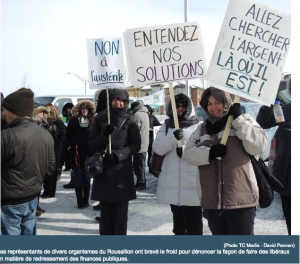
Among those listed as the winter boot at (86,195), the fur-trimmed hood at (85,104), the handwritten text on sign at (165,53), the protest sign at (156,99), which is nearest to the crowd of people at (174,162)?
the handwritten text on sign at (165,53)

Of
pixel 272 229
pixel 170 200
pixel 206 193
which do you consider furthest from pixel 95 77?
pixel 272 229

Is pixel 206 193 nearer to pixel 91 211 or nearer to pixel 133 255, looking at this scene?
pixel 133 255

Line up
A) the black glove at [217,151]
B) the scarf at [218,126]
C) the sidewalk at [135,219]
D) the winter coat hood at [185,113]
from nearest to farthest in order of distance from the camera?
the black glove at [217,151] < the scarf at [218,126] < the winter coat hood at [185,113] < the sidewalk at [135,219]

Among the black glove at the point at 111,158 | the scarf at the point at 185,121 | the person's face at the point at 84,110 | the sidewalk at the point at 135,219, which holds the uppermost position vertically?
the person's face at the point at 84,110

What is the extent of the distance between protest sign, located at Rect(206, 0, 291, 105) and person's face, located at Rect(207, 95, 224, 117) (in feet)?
0.48

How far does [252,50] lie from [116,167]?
1.85 metres

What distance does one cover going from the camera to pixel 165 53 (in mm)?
3953

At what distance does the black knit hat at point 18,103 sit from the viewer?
3.21m

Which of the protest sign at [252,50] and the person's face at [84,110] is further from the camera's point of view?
the person's face at [84,110]

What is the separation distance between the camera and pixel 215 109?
10.4 ft

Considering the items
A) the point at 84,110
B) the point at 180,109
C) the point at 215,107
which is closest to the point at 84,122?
the point at 84,110

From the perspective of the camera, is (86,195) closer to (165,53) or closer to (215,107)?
(165,53)

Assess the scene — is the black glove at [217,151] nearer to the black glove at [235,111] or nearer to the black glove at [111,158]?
the black glove at [235,111]

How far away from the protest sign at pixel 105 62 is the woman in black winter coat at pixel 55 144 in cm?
196
